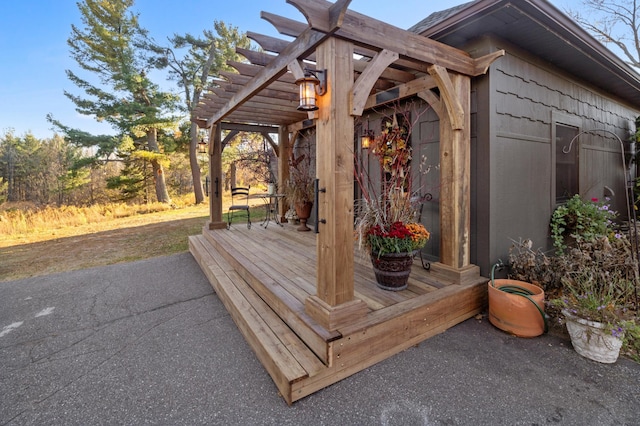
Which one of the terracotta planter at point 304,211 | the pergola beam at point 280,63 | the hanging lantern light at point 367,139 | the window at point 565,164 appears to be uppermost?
the pergola beam at point 280,63

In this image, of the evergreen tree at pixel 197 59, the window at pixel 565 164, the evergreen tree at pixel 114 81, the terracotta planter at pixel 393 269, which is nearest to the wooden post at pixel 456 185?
the terracotta planter at pixel 393 269

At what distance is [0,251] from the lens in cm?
590

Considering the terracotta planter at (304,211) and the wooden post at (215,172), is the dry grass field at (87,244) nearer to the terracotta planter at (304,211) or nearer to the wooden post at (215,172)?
the wooden post at (215,172)

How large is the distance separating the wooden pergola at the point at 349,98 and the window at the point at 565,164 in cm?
213

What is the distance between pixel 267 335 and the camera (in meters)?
2.26

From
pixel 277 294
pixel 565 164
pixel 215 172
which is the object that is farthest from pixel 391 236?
pixel 215 172

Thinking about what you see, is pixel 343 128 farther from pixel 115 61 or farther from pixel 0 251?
pixel 115 61

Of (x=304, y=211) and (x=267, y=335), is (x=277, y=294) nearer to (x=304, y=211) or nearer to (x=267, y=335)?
(x=267, y=335)

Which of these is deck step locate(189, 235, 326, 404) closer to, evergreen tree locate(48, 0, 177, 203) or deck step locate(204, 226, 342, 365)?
deck step locate(204, 226, 342, 365)

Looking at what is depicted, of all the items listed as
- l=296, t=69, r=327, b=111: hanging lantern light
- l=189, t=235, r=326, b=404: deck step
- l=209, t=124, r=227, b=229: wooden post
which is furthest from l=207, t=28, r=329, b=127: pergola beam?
l=189, t=235, r=326, b=404: deck step

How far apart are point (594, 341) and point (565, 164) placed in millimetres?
3035

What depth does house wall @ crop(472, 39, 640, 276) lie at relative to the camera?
2.98 metres

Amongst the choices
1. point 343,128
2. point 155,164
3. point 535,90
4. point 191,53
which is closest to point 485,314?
point 343,128

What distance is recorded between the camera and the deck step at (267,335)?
1845 millimetres
